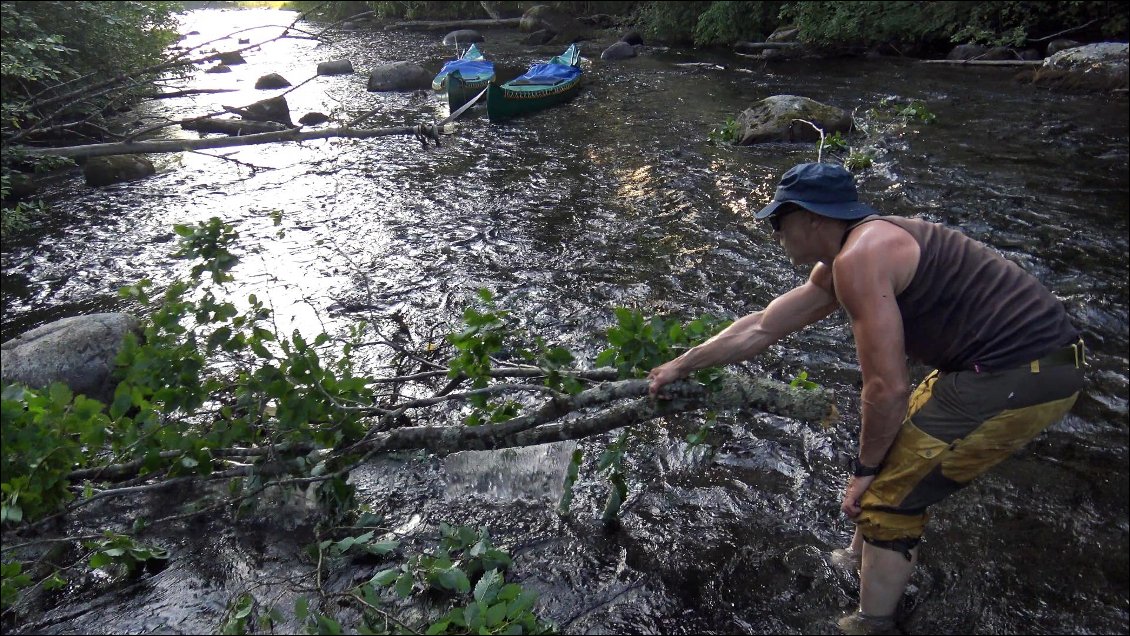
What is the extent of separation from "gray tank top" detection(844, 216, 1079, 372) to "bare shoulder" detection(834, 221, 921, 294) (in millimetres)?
56

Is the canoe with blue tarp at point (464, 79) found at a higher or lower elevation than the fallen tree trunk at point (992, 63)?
lower

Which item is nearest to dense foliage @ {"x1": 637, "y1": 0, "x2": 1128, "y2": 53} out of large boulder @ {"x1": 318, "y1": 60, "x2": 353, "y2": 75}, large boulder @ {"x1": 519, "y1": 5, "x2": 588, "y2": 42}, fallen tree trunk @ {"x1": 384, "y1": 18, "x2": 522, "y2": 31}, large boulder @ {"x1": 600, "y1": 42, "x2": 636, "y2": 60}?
large boulder @ {"x1": 600, "y1": 42, "x2": 636, "y2": 60}

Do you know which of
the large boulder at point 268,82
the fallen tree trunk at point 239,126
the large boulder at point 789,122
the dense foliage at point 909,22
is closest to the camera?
the large boulder at point 789,122

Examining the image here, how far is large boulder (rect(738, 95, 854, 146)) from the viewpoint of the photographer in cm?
1426

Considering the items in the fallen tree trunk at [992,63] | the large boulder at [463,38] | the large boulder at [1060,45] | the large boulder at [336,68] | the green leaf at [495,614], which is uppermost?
the green leaf at [495,614]

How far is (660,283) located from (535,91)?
1064 centimetres

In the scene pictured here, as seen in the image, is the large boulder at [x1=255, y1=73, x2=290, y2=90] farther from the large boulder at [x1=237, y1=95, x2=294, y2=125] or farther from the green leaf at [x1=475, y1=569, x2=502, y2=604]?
the green leaf at [x1=475, y1=569, x2=502, y2=604]

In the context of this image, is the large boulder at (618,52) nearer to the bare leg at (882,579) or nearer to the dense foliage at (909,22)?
the dense foliage at (909,22)

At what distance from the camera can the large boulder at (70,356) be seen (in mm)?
6664

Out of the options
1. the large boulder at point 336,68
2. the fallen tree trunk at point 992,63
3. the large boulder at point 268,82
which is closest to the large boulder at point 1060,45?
the fallen tree trunk at point 992,63

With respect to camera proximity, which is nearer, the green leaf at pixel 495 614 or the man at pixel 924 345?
the man at pixel 924 345

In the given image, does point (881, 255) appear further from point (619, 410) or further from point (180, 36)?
point (180, 36)

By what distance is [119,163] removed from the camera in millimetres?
14977

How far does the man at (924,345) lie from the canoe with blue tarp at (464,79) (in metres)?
16.4
